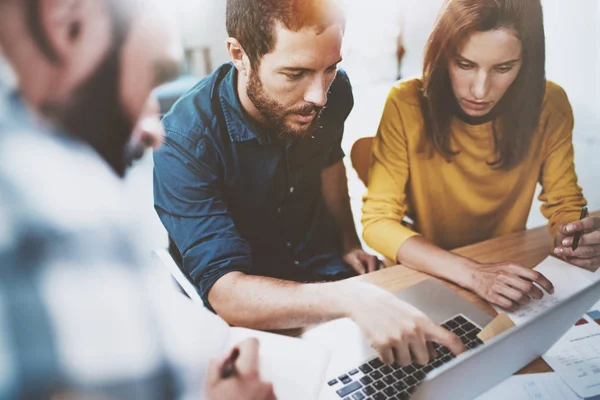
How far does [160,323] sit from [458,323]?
60 cm

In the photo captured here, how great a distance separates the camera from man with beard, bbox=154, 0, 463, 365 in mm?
791

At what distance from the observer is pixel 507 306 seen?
100 centimetres

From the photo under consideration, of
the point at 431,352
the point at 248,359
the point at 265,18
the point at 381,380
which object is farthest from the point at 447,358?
the point at 265,18

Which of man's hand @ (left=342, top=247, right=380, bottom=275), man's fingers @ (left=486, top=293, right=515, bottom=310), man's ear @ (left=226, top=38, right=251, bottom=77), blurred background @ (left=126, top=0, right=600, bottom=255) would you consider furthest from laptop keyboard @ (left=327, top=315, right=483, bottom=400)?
man's ear @ (left=226, top=38, right=251, bottom=77)

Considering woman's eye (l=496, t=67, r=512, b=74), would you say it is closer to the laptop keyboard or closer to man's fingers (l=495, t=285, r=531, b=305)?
Answer: man's fingers (l=495, t=285, r=531, b=305)

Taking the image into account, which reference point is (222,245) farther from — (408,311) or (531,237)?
(531,237)

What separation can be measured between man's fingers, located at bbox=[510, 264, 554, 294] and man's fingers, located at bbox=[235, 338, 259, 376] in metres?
0.63

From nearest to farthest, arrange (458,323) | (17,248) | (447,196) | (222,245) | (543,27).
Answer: (17,248)
(222,245)
(458,323)
(543,27)
(447,196)

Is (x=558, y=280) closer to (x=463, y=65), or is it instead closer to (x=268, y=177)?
(x=463, y=65)

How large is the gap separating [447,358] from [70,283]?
694 mm

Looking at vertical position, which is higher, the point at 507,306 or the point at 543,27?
the point at 543,27

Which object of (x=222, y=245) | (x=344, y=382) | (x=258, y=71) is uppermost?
(x=258, y=71)

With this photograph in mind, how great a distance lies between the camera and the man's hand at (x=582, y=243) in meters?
1.17

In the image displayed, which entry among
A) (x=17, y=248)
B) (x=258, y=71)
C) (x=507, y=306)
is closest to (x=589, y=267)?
(x=507, y=306)
